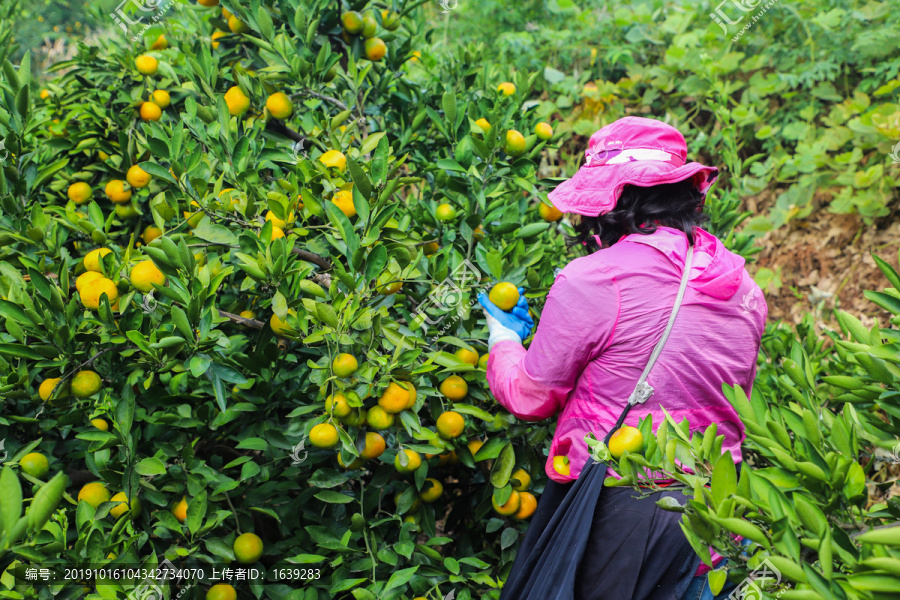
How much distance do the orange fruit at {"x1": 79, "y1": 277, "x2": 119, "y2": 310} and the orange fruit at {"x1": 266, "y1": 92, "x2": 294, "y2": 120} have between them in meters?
0.64

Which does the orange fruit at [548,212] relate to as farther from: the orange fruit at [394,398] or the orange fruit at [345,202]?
the orange fruit at [394,398]

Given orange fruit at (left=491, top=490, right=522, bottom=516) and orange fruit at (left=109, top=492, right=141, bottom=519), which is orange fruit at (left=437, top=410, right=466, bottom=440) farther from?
orange fruit at (left=109, top=492, right=141, bottom=519)

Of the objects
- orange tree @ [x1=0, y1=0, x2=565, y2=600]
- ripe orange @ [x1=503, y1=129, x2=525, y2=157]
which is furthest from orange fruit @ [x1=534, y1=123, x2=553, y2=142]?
ripe orange @ [x1=503, y1=129, x2=525, y2=157]

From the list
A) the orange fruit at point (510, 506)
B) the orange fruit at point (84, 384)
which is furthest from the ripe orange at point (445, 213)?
the orange fruit at point (84, 384)

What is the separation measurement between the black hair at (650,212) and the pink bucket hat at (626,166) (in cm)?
3

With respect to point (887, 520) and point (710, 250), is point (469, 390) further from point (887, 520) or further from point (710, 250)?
point (887, 520)

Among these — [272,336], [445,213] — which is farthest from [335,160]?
[272,336]

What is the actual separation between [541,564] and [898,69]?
3.14 m

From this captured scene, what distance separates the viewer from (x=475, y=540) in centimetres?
170

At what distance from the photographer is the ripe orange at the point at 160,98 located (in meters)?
1.88

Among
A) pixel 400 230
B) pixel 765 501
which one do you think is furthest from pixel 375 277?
pixel 765 501

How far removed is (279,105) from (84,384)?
2.74 feet

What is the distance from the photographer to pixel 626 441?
1024mm

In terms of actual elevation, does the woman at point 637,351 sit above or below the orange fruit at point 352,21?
below
